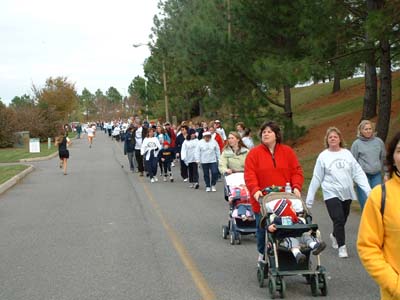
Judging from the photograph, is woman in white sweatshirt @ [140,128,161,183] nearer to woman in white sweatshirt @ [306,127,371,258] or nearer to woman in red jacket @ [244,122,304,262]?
woman in white sweatshirt @ [306,127,371,258]

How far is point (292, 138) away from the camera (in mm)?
26281

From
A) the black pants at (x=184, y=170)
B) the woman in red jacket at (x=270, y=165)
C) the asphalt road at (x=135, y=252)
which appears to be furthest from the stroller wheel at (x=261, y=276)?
the black pants at (x=184, y=170)

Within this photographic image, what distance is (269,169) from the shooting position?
271 inches

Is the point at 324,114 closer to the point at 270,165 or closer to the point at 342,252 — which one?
the point at 342,252

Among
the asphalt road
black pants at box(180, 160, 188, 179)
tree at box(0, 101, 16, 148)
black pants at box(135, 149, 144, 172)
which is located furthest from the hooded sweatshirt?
tree at box(0, 101, 16, 148)

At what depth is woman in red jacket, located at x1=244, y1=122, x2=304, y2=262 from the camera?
22.4ft

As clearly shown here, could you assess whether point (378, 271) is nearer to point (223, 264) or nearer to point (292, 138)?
point (223, 264)

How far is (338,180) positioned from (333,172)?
12cm

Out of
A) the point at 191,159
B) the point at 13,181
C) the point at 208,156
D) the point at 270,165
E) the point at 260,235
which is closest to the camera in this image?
the point at 270,165

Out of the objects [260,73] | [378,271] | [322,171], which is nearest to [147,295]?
[322,171]

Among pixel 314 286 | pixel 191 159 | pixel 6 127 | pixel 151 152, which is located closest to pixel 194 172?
pixel 191 159

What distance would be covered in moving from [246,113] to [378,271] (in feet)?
73.3

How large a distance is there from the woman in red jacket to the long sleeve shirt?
1.37 m

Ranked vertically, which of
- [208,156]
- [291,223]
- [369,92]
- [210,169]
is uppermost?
[369,92]
